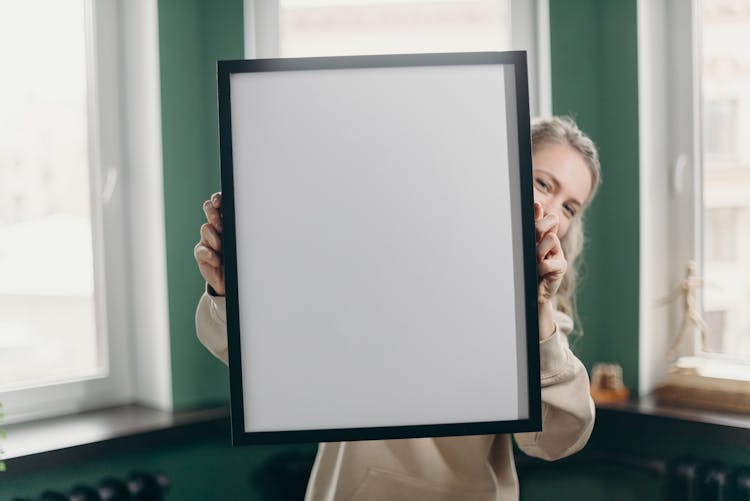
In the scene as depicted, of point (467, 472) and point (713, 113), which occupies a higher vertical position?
point (713, 113)

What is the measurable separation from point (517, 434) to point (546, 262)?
1.13 feet

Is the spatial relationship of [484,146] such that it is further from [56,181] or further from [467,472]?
[56,181]

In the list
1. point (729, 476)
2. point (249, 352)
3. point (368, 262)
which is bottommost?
point (729, 476)

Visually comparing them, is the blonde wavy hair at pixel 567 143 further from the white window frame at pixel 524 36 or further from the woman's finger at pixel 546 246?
the white window frame at pixel 524 36

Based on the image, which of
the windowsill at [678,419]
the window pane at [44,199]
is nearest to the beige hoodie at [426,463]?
the windowsill at [678,419]

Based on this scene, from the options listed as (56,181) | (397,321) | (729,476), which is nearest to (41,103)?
(56,181)

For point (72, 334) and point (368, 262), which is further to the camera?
point (72, 334)

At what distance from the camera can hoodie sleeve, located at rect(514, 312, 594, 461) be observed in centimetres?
95

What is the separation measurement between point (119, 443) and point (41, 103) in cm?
88

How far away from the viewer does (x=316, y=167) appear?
2.94 ft

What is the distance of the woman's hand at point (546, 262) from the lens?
904mm

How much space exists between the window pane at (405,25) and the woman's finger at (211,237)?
3.62 ft

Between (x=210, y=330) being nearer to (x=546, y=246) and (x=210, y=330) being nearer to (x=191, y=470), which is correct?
(x=546, y=246)

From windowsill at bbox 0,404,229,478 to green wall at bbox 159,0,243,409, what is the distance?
0.38ft
